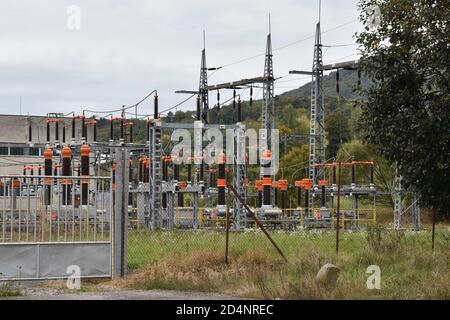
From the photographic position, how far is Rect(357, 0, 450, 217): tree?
17203mm

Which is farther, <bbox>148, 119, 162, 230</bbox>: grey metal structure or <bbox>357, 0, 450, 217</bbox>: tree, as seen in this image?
<bbox>148, 119, 162, 230</bbox>: grey metal structure

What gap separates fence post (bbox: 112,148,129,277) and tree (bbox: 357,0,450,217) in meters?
5.69

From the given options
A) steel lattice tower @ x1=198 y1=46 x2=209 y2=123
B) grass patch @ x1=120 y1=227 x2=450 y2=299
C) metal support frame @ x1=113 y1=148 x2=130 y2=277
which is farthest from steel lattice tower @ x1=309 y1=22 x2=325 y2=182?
metal support frame @ x1=113 y1=148 x2=130 y2=277

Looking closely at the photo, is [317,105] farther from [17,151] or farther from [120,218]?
[17,151]

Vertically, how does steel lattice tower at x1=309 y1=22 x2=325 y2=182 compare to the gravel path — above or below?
above

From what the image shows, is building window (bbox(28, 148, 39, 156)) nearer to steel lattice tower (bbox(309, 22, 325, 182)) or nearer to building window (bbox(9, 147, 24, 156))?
building window (bbox(9, 147, 24, 156))

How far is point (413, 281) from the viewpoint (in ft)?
45.9

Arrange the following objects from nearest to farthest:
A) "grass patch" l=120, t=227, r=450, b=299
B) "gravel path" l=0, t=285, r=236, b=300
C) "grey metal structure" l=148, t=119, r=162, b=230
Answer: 1. "grass patch" l=120, t=227, r=450, b=299
2. "gravel path" l=0, t=285, r=236, b=300
3. "grey metal structure" l=148, t=119, r=162, b=230

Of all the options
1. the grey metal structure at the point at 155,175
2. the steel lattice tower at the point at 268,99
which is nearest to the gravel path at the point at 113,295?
the grey metal structure at the point at 155,175

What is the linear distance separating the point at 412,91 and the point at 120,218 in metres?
6.74

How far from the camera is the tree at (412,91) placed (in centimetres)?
1720

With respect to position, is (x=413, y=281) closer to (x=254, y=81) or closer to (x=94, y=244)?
(x=94, y=244)

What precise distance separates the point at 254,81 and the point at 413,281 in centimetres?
3383

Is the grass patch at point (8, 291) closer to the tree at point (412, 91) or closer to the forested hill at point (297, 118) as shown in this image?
the tree at point (412, 91)
